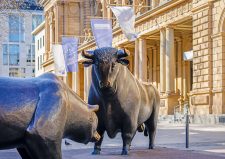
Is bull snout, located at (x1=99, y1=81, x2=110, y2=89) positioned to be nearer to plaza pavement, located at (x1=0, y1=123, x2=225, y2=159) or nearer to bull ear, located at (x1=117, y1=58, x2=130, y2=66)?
bull ear, located at (x1=117, y1=58, x2=130, y2=66)

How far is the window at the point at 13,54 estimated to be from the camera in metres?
115

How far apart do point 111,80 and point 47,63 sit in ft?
248

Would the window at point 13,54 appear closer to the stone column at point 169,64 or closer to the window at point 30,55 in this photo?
the window at point 30,55

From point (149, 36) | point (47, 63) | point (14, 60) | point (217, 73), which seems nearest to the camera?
point (217, 73)

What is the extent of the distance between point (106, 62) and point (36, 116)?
4.08 meters

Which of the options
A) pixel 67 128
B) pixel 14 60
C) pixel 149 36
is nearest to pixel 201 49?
pixel 149 36

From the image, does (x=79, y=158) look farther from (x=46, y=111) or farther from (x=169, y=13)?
(x=169, y=13)

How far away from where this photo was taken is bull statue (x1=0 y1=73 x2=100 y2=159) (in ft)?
11.3

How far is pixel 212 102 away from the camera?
32125mm

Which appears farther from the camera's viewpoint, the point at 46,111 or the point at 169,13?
the point at 169,13

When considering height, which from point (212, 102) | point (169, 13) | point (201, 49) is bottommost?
point (212, 102)

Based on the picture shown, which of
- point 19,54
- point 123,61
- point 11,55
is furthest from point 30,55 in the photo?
point 123,61

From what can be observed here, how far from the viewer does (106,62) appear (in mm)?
7523

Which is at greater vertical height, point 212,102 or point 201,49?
point 201,49
